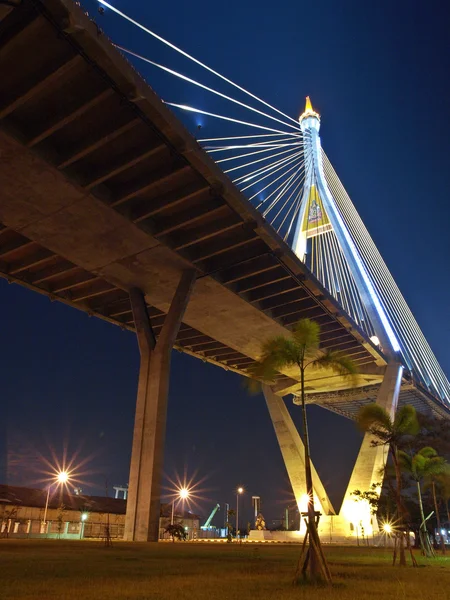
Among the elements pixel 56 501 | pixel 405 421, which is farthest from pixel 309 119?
pixel 56 501

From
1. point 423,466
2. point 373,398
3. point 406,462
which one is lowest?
point 423,466

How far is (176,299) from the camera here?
938 inches

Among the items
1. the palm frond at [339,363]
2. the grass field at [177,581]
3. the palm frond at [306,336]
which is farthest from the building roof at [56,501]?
the palm frond at [306,336]

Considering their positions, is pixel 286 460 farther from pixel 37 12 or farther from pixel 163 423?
pixel 37 12

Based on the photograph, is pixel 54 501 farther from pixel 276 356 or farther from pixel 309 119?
pixel 276 356

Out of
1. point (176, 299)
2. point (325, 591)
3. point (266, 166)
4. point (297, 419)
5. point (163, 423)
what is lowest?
point (325, 591)

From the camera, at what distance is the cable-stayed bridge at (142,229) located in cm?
1400

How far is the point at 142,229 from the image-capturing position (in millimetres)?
20516

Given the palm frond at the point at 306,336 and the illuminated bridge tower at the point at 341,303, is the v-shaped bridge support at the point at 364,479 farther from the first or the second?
the palm frond at the point at 306,336

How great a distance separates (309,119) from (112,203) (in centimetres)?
3285

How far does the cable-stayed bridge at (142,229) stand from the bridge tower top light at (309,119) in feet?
29.2

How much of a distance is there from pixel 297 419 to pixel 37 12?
2696 inches

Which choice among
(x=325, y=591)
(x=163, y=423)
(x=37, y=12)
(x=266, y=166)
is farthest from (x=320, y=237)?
Answer: (x=325, y=591)

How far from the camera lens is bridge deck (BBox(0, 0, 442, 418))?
13.6 metres
